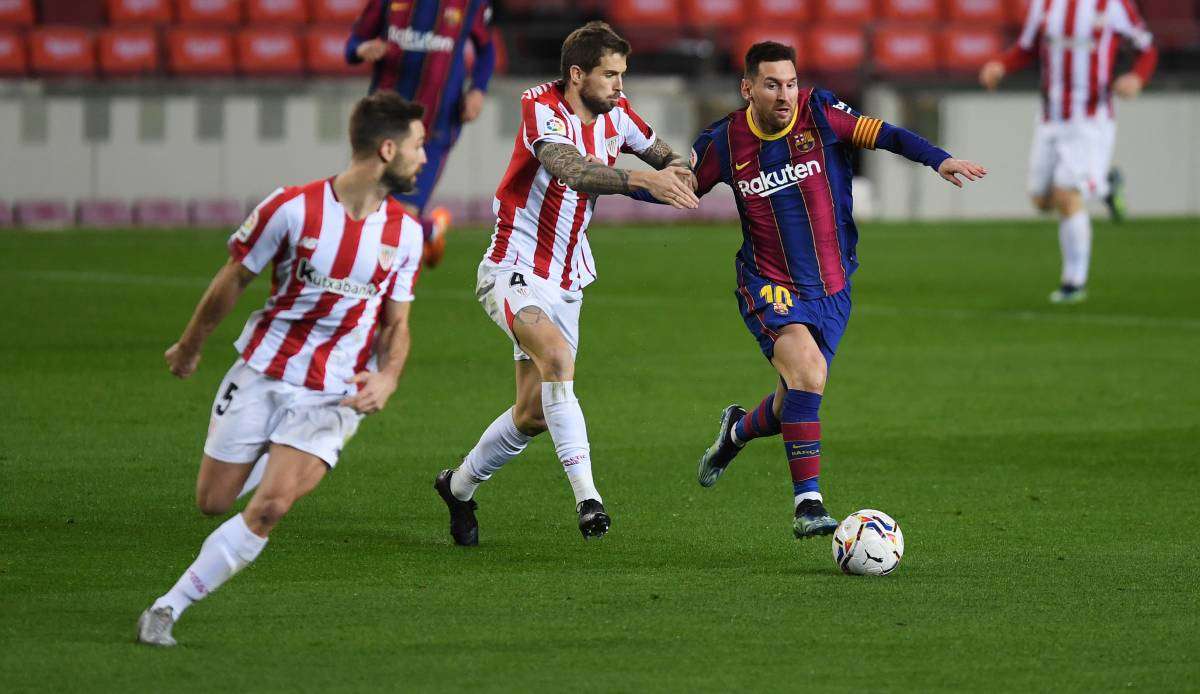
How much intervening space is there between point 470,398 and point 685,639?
509 centimetres

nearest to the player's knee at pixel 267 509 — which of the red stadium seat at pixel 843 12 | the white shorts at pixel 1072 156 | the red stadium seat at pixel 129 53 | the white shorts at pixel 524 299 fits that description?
the white shorts at pixel 524 299

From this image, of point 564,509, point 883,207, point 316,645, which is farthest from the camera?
point 883,207

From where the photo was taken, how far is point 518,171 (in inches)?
272

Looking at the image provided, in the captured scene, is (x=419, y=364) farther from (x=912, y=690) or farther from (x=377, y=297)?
(x=912, y=690)

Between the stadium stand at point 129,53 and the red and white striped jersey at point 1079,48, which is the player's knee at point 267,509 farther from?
the stadium stand at point 129,53

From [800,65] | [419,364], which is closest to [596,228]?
[800,65]

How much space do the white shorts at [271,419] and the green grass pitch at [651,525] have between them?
453 mm

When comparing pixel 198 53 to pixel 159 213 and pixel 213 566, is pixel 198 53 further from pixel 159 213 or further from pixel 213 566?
pixel 213 566

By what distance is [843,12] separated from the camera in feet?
85.3

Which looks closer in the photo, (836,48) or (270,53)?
(270,53)

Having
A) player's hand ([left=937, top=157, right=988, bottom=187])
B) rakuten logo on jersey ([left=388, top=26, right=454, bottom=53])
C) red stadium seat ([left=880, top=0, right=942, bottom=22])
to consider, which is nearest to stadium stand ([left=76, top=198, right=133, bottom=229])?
rakuten logo on jersey ([left=388, top=26, right=454, bottom=53])

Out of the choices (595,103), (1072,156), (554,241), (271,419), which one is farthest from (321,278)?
(1072,156)

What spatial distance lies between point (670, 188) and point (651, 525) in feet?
4.30

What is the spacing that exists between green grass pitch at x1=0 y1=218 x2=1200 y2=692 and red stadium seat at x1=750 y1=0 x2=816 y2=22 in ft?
39.9
